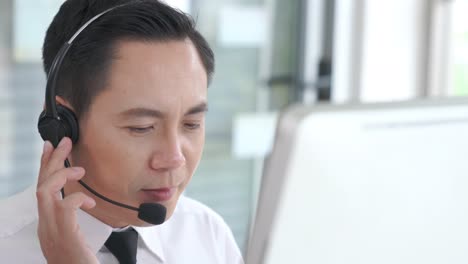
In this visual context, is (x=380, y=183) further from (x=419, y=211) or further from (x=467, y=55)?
(x=467, y=55)

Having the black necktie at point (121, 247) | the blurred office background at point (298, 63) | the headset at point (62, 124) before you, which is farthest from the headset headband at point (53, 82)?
the blurred office background at point (298, 63)

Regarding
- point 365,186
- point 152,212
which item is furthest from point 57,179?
point 365,186

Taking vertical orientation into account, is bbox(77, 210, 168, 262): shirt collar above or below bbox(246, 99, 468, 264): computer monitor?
below

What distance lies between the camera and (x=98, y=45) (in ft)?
3.97

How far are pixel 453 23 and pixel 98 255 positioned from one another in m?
2.41

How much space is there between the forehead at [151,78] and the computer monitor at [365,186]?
0.50 meters

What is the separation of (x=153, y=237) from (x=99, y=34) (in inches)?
14.8

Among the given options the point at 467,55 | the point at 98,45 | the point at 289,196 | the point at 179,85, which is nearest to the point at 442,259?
the point at 289,196

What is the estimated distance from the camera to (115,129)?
3.80 feet

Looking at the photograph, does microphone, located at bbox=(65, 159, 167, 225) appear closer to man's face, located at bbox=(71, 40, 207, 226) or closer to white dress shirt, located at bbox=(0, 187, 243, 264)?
man's face, located at bbox=(71, 40, 207, 226)

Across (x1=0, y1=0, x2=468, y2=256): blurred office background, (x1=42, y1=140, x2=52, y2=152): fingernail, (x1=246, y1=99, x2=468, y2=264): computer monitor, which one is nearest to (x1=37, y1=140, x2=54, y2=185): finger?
(x1=42, y1=140, x2=52, y2=152): fingernail

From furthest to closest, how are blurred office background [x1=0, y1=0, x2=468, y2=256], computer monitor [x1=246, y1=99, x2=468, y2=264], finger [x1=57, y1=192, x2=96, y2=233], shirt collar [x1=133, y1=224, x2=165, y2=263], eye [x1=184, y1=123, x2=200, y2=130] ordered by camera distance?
blurred office background [x1=0, y1=0, x2=468, y2=256], shirt collar [x1=133, y1=224, x2=165, y2=263], eye [x1=184, y1=123, x2=200, y2=130], finger [x1=57, y1=192, x2=96, y2=233], computer monitor [x1=246, y1=99, x2=468, y2=264]

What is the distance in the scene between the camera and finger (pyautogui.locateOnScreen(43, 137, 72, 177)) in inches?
44.3

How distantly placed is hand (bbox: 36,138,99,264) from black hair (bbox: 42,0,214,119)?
0.13 m
